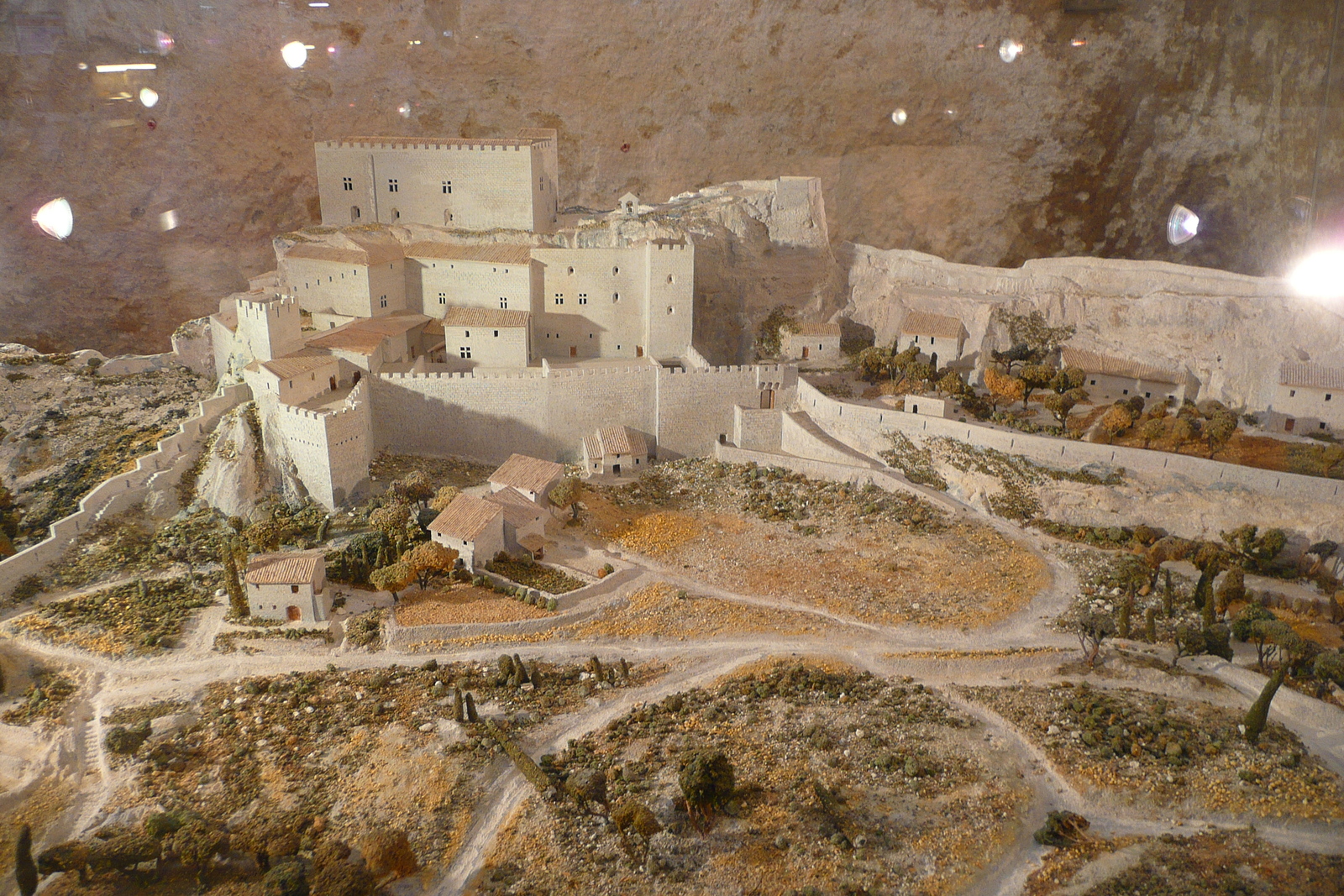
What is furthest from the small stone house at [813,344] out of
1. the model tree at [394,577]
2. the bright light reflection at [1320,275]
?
the model tree at [394,577]

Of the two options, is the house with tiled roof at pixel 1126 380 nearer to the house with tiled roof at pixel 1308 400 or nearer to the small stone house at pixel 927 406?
the house with tiled roof at pixel 1308 400

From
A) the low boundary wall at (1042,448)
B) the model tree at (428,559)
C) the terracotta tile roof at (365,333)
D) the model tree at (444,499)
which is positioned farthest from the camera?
the terracotta tile roof at (365,333)

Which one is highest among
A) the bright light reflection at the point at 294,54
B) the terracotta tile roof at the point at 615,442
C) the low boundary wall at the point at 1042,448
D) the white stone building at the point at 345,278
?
the bright light reflection at the point at 294,54

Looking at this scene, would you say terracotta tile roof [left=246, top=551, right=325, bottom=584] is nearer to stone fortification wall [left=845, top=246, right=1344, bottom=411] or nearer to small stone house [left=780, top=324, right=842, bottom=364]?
small stone house [left=780, top=324, right=842, bottom=364]

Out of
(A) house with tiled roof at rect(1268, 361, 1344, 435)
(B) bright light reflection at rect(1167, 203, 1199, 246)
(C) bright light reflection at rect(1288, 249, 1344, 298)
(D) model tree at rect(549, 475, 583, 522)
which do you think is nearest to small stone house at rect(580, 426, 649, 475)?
(D) model tree at rect(549, 475, 583, 522)

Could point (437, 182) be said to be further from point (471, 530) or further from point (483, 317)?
point (471, 530)

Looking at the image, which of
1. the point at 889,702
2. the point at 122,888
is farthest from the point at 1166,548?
the point at 122,888

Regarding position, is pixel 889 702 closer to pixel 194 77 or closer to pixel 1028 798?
pixel 1028 798

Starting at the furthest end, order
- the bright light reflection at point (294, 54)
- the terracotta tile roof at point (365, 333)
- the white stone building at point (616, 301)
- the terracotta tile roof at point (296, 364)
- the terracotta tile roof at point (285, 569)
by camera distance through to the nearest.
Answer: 1. the bright light reflection at point (294, 54)
2. the white stone building at point (616, 301)
3. the terracotta tile roof at point (365, 333)
4. the terracotta tile roof at point (296, 364)
5. the terracotta tile roof at point (285, 569)
